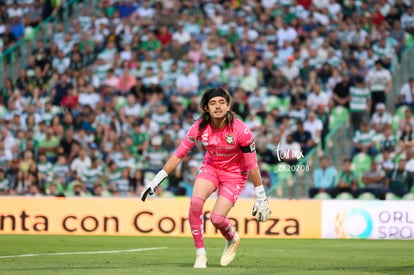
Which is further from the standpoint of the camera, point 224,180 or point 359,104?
point 359,104

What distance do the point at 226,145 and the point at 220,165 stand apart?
0.37 m

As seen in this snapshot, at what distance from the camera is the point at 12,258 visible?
44.1ft

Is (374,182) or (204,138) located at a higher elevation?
(204,138)

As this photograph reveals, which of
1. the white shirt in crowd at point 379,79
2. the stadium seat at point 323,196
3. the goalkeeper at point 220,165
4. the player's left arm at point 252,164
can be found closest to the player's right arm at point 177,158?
the goalkeeper at point 220,165

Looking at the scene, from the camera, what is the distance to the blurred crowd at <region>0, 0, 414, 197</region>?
2405 cm

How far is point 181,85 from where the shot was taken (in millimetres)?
26500

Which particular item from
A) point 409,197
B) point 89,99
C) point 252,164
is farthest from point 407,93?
point 252,164

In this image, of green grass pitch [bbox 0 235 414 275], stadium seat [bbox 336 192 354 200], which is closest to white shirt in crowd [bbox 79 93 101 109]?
green grass pitch [bbox 0 235 414 275]

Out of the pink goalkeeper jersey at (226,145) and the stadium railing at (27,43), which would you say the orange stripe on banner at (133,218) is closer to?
the stadium railing at (27,43)

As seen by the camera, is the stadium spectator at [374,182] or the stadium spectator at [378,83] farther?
the stadium spectator at [378,83]

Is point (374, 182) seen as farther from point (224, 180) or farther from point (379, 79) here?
point (224, 180)

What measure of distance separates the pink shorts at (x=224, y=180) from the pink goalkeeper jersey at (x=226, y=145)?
55 millimetres

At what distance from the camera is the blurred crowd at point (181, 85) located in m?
24.0

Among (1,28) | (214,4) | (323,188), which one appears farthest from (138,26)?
(323,188)
